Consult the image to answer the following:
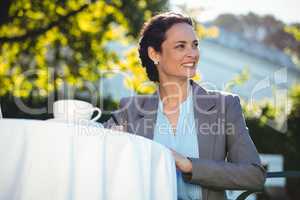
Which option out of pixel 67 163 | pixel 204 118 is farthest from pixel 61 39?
pixel 67 163

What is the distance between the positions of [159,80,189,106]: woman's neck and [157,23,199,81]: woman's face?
0.13ft

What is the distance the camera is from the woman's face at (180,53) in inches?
118

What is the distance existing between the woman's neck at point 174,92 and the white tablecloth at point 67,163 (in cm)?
130

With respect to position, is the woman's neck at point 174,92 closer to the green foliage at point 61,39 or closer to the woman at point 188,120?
the woman at point 188,120

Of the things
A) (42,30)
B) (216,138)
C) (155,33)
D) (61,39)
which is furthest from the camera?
(61,39)

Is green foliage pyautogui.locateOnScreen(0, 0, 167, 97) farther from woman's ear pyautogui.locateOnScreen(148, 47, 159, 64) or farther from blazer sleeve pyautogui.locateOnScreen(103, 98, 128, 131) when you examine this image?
blazer sleeve pyautogui.locateOnScreen(103, 98, 128, 131)

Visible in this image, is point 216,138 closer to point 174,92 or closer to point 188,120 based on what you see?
point 188,120

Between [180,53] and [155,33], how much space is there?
30 cm

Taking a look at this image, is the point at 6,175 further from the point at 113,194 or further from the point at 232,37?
the point at 232,37

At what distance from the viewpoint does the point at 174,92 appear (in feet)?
10.2

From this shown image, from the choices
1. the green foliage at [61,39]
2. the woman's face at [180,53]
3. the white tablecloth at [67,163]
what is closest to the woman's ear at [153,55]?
the woman's face at [180,53]

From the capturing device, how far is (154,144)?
6.12 ft

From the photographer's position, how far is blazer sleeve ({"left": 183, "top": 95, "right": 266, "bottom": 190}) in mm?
2248

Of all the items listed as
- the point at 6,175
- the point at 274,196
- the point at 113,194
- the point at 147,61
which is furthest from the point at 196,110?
the point at 274,196
